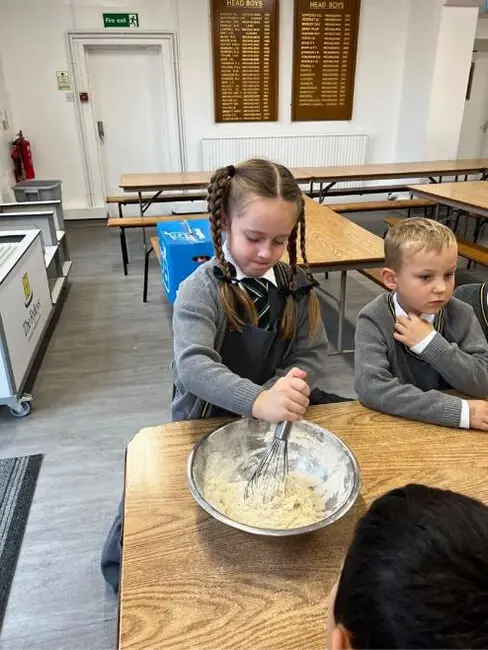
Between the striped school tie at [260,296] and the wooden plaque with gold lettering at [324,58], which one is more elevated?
the wooden plaque with gold lettering at [324,58]

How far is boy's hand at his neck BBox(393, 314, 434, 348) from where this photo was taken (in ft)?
3.44

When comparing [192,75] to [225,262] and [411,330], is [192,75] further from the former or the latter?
[411,330]

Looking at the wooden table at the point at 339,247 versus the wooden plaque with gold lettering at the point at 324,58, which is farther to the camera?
the wooden plaque with gold lettering at the point at 324,58

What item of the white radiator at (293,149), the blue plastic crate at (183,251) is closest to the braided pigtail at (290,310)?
the blue plastic crate at (183,251)

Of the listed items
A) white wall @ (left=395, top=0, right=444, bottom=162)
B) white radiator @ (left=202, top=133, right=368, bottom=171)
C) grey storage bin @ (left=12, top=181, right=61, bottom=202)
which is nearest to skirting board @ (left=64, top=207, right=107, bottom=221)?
grey storage bin @ (left=12, top=181, right=61, bottom=202)

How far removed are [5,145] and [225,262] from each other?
5.02m

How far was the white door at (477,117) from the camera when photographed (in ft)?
20.4

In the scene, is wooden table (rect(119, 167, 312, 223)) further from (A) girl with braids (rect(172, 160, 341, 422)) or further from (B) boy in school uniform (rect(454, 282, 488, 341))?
(A) girl with braids (rect(172, 160, 341, 422))

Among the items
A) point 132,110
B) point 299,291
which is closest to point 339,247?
point 299,291

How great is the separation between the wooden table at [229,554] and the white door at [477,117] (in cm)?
680

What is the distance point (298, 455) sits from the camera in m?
0.84

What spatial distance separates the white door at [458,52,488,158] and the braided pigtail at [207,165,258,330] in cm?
663

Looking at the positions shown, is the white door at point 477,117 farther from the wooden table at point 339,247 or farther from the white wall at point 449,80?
the wooden table at point 339,247

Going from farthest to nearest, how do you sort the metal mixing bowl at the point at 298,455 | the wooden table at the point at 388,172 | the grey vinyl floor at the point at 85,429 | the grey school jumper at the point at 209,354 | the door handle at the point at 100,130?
the door handle at the point at 100,130, the wooden table at the point at 388,172, the grey vinyl floor at the point at 85,429, the grey school jumper at the point at 209,354, the metal mixing bowl at the point at 298,455
